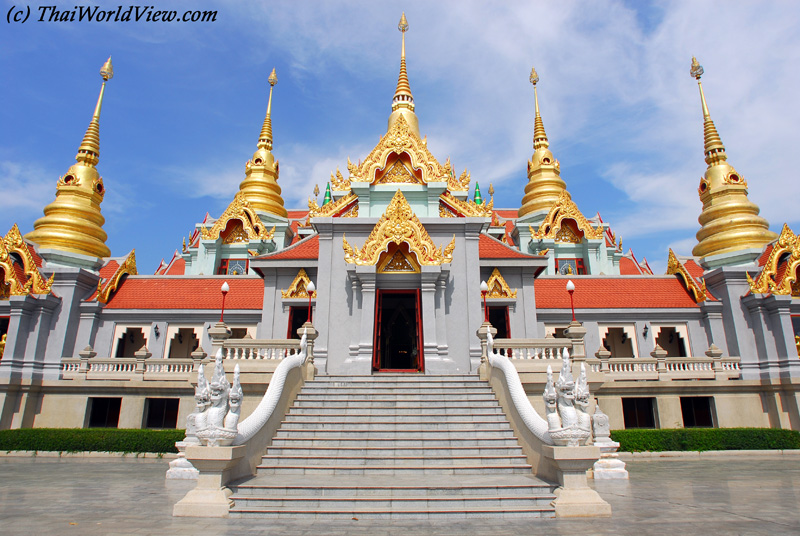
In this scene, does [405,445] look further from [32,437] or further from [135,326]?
[135,326]

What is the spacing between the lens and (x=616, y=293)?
2128 centimetres

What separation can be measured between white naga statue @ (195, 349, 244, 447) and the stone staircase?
2.77 feet

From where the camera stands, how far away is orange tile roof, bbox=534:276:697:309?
20594mm

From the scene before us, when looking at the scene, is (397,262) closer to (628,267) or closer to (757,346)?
(757,346)

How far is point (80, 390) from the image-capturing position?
16.6 meters

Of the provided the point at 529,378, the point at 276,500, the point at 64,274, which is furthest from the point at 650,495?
the point at 64,274

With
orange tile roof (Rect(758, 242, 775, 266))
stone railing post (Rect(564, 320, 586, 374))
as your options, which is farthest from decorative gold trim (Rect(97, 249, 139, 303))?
orange tile roof (Rect(758, 242, 775, 266))

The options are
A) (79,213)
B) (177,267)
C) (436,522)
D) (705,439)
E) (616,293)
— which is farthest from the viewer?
(177,267)

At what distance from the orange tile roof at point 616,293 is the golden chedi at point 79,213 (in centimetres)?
1925

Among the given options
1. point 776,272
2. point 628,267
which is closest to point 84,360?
point 776,272

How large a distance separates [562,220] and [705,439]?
18067mm

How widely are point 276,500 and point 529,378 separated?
628 cm

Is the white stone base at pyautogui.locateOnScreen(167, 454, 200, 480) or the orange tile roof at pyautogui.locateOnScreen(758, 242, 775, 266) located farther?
the orange tile roof at pyautogui.locateOnScreen(758, 242, 775, 266)

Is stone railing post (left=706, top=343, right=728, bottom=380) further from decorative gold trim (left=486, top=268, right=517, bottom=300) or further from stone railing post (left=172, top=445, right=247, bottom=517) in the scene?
stone railing post (left=172, top=445, right=247, bottom=517)
